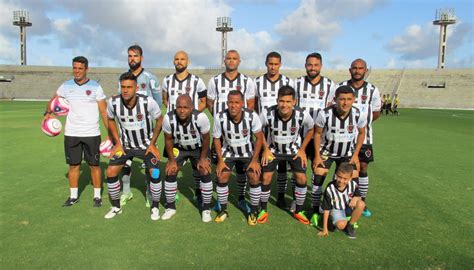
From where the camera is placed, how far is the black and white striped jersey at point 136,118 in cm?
459

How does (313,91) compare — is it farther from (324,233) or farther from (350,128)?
(324,233)

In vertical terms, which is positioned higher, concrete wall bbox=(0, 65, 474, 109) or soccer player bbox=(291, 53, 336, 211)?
concrete wall bbox=(0, 65, 474, 109)

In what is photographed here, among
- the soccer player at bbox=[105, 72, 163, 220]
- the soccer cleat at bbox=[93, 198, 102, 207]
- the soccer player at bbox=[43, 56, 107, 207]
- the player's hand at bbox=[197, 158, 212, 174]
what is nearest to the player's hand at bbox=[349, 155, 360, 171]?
the player's hand at bbox=[197, 158, 212, 174]

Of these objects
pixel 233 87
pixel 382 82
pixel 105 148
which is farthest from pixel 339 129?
pixel 382 82

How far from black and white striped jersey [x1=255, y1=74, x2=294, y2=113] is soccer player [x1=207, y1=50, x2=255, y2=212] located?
12 centimetres

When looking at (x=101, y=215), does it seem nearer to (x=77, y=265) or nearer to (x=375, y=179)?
(x=77, y=265)

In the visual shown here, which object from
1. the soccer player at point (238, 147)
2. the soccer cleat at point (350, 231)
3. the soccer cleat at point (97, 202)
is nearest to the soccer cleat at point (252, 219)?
the soccer player at point (238, 147)

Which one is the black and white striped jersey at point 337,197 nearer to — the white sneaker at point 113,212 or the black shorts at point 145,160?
the black shorts at point 145,160

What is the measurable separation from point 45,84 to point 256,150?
A: 50.0m

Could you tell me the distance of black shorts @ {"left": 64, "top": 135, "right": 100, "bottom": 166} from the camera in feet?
16.3

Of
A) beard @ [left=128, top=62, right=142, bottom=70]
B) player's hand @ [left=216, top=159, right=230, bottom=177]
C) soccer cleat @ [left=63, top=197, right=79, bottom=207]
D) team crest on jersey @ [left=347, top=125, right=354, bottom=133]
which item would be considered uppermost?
beard @ [left=128, top=62, right=142, bottom=70]

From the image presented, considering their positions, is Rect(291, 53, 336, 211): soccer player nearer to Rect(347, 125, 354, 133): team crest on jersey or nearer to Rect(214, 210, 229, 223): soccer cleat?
Rect(347, 125, 354, 133): team crest on jersey

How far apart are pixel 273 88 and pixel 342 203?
1.92 m

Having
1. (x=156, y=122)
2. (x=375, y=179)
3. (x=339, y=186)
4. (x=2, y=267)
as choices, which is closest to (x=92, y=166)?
(x=156, y=122)
